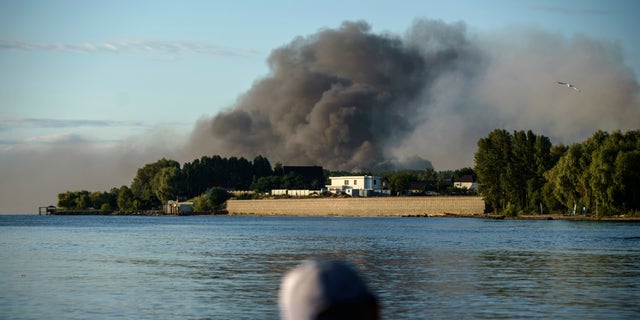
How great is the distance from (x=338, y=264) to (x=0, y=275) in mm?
37249

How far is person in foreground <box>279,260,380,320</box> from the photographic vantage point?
6.78ft

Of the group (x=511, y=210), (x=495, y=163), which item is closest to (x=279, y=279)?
(x=495, y=163)

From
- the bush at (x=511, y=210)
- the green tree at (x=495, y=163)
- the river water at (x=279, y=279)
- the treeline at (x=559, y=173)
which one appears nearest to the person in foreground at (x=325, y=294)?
the river water at (x=279, y=279)

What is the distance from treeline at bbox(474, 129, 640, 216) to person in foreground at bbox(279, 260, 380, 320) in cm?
11302

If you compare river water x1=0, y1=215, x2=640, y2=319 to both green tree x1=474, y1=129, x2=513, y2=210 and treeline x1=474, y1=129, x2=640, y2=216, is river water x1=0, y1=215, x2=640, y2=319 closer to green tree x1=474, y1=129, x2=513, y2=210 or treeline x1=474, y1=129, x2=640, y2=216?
treeline x1=474, y1=129, x2=640, y2=216

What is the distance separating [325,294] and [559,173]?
411 feet

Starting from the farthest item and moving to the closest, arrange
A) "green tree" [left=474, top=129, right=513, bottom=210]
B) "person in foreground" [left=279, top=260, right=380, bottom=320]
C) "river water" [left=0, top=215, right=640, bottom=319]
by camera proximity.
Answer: "green tree" [left=474, top=129, right=513, bottom=210] < "river water" [left=0, top=215, right=640, bottom=319] < "person in foreground" [left=279, top=260, right=380, bottom=320]

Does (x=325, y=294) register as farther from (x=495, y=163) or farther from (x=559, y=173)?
(x=495, y=163)

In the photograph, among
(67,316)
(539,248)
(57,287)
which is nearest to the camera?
(67,316)

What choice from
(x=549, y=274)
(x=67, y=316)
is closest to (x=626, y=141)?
(x=549, y=274)

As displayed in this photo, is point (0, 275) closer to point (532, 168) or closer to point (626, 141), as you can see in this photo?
point (626, 141)

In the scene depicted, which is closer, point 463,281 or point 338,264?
point 338,264

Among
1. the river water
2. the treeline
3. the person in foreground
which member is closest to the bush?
the treeline

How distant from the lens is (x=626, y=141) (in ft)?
400
